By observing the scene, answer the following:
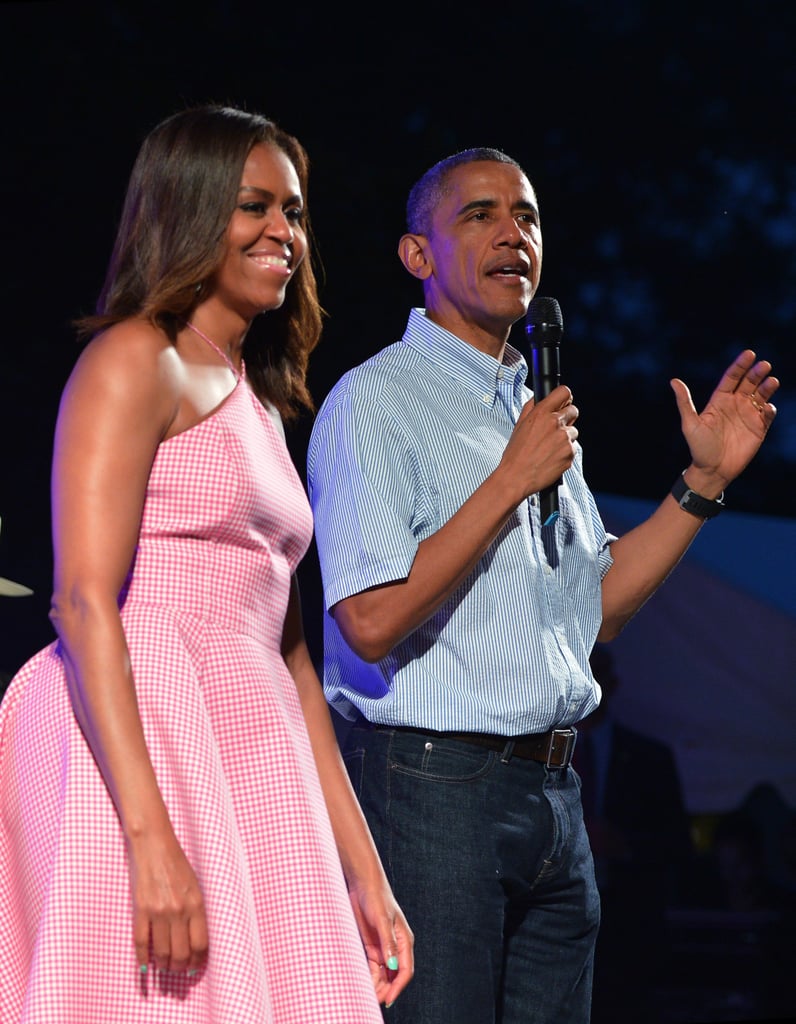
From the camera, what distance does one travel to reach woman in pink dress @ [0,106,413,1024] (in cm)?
132

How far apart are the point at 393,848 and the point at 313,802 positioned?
459mm

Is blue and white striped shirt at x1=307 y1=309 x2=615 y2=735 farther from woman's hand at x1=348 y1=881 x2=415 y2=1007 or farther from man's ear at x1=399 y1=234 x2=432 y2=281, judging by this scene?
woman's hand at x1=348 y1=881 x2=415 y2=1007

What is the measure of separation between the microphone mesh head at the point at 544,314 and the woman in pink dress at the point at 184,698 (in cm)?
57

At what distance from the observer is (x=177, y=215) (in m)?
1.59

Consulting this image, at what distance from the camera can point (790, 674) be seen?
5.01m

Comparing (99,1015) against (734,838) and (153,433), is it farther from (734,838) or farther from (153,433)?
(734,838)

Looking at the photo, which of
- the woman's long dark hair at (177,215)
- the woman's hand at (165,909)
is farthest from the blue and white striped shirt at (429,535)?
the woman's hand at (165,909)

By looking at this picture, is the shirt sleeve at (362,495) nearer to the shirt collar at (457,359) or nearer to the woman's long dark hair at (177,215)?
the shirt collar at (457,359)

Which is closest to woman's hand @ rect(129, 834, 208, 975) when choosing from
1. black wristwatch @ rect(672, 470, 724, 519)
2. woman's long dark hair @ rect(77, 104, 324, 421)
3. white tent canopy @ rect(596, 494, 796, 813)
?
woman's long dark hair @ rect(77, 104, 324, 421)

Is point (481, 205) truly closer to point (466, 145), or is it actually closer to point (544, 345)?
point (544, 345)

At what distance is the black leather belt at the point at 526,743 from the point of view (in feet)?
6.37

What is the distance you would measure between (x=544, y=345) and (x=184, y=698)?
3.05ft

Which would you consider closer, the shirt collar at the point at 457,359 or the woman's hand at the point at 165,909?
Answer: the woman's hand at the point at 165,909

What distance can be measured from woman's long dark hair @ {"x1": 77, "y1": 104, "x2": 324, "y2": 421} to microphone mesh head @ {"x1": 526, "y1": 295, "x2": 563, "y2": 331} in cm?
60
